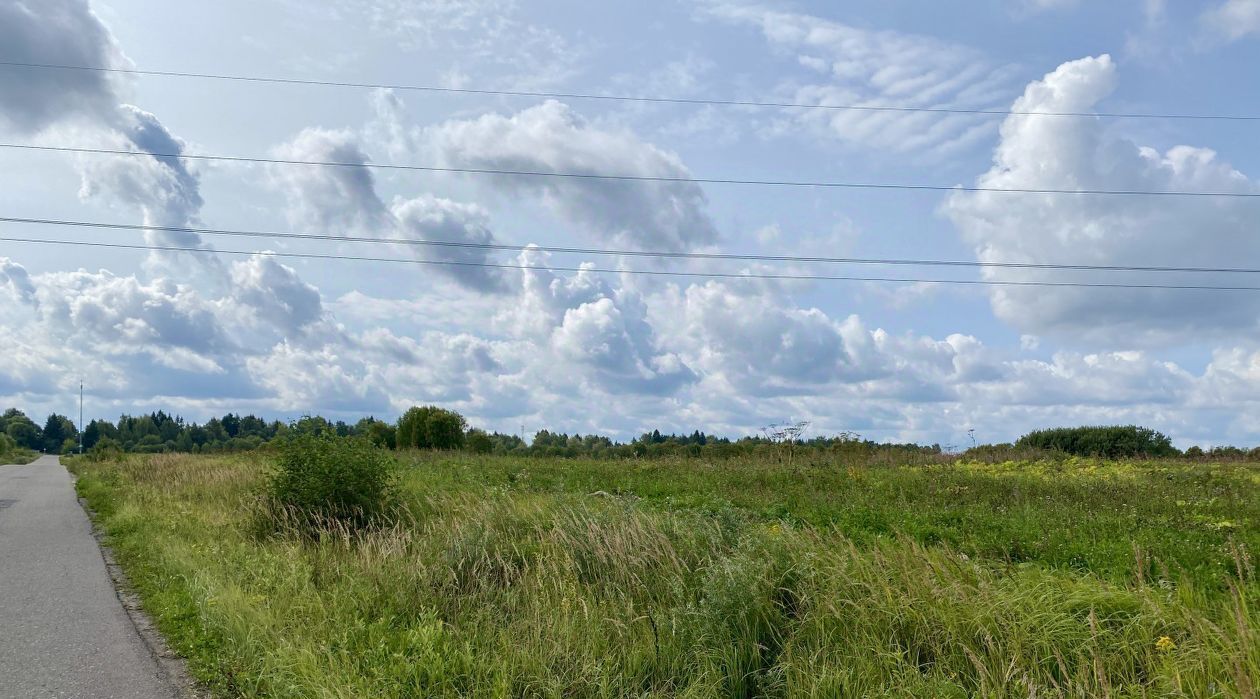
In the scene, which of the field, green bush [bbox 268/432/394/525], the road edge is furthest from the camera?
green bush [bbox 268/432/394/525]

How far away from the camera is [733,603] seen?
23.7 ft

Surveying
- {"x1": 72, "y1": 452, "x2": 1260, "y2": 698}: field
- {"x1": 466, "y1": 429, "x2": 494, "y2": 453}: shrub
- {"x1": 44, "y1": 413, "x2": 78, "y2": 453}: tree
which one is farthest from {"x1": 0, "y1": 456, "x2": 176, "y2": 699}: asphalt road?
{"x1": 44, "y1": 413, "x2": 78, "y2": 453}: tree

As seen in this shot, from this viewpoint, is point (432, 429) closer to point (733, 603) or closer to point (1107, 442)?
point (1107, 442)

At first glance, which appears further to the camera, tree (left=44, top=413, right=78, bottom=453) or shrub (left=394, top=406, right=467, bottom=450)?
tree (left=44, top=413, right=78, bottom=453)

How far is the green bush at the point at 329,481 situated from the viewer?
1505 centimetres

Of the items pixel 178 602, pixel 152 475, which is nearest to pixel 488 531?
pixel 178 602

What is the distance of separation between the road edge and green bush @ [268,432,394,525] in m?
2.81

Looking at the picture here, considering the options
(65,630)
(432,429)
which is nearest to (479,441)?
(432,429)

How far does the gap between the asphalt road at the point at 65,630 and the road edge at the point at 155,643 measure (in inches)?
2.3

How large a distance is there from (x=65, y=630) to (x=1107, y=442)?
3823 cm

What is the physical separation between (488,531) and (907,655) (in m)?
5.80

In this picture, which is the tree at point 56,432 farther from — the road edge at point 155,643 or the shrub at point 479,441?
the road edge at point 155,643

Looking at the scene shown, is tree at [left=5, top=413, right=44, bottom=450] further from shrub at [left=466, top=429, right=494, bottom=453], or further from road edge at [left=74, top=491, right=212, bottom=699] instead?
road edge at [left=74, top=491, right=212, bottom=699]

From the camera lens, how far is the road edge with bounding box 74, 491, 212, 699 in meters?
6.83
